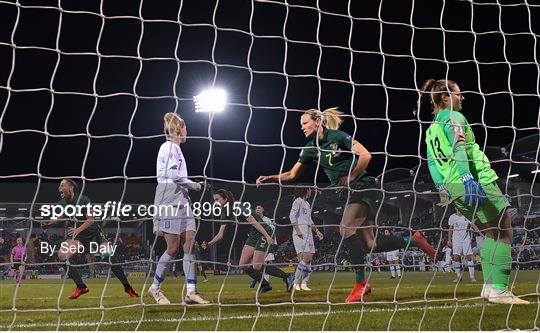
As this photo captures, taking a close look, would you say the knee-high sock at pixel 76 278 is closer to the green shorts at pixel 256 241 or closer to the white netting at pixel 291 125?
the white netting at pixel 291 125

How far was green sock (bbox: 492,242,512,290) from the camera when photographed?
14.6ft

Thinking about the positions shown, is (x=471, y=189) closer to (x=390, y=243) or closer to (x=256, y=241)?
(x=390, y=243)

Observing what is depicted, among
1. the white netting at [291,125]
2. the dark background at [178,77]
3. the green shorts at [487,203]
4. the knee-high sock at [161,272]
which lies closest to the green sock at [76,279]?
the white netting at [291,125]

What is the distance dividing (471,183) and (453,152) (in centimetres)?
28

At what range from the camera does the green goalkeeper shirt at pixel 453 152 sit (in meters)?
4.50

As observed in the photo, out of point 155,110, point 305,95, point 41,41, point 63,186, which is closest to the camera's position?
point 63,186

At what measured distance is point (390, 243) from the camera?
6.29m

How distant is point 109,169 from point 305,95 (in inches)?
307

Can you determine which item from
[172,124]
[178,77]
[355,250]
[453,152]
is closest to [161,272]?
[172,124]

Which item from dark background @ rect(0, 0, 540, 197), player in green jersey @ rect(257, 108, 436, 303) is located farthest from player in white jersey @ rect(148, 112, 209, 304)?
dark background @ rect(0, 0, 540, 197)

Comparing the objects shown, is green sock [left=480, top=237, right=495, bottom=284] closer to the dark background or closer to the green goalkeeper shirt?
the green goalkeeper shirt

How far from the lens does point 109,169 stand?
949 inches

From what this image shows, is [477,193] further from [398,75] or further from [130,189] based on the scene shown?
[130,189]

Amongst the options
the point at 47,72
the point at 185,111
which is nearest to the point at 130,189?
the point at 47,72
